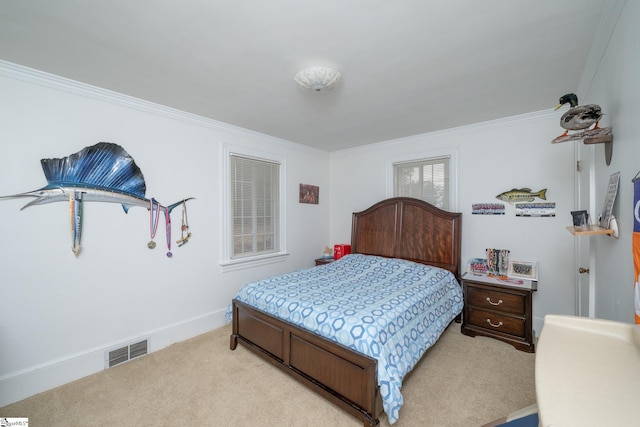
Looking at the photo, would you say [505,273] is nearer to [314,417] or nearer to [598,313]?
[598,313]

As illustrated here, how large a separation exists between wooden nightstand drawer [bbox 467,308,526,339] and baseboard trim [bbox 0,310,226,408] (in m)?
3.09

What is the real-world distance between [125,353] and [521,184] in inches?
172

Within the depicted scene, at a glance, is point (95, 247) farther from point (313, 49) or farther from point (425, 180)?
point (425, 180)

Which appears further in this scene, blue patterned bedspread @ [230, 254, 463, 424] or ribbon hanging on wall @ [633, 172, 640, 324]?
blue patterned bedspread @ [230, 254, 463, 424]

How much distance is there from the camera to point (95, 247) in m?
2.31

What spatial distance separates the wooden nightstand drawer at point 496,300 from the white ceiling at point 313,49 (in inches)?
73.8

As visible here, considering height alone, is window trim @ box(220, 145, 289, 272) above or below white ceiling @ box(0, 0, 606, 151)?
below

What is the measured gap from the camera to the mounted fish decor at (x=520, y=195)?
2.83 meters

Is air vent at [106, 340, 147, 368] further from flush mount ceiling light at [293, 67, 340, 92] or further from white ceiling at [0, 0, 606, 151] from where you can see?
flush mount ceiling light at [293, 67, 340, 92]

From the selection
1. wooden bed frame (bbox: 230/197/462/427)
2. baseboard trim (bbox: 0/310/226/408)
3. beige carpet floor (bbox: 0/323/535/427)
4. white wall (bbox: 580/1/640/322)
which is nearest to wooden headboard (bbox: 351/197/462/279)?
wooden bed frame (bbox: 230/197/462/427)

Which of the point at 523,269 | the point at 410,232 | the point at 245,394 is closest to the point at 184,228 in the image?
the point at 245,394

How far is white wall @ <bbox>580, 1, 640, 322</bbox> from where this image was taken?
114cm

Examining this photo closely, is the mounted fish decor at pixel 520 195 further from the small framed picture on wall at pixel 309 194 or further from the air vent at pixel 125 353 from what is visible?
the air vent at pixel 125 353

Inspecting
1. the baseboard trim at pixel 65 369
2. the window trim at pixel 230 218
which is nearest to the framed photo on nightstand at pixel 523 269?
the window trim at pixel 230 218
